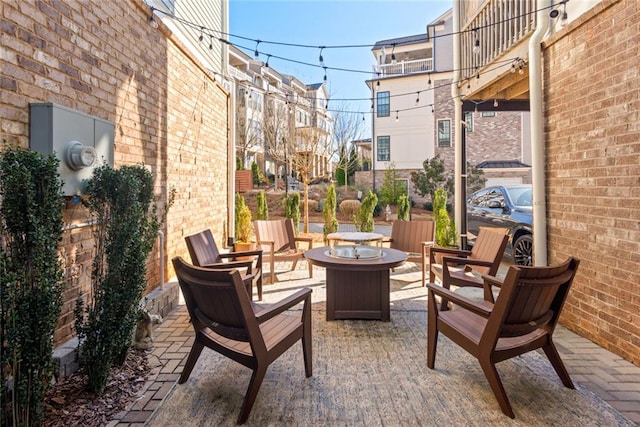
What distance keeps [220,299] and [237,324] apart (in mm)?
189

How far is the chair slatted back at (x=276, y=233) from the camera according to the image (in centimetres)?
572

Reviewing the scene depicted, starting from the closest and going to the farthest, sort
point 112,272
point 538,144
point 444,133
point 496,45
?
point 112,272, point 538,144, point 496,45, point 444,133

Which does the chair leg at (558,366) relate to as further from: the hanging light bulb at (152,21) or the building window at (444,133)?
the building window at (444,133)

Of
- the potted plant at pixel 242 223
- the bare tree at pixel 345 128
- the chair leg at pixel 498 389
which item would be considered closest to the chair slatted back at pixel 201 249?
the chair leg at pixel 498 389

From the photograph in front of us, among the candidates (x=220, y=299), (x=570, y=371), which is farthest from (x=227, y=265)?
(x=570, y=371)

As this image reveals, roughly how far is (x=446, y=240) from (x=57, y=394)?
5.90 meters

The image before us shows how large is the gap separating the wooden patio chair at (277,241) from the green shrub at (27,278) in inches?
138

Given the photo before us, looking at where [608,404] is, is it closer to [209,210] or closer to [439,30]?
[209,210]

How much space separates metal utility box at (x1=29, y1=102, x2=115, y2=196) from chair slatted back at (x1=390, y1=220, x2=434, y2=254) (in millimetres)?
4224

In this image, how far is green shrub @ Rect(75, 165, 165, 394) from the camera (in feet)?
7.85

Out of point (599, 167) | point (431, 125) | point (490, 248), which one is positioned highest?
point (431, 125)

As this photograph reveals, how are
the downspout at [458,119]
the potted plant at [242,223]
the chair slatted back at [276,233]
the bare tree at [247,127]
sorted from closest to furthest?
the chair slatted back at [276,233]
the downspout at [458,119]
the potted plant at [242,223]
the bare tree at [247,127]

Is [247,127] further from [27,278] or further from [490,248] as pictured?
[27,278]

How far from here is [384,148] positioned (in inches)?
772
